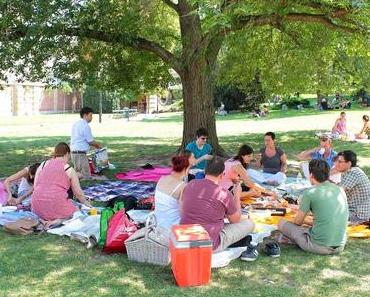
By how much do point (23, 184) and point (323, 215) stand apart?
5210 millimetres

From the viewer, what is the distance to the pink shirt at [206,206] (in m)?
5.79

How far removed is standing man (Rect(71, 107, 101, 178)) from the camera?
1152cm

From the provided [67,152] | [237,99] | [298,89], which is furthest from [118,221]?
[237,99]

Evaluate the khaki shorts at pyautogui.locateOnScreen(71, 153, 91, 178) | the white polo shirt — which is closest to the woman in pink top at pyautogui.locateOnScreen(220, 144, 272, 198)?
the white polo shirt

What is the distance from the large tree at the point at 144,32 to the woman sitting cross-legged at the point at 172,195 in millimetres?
2118

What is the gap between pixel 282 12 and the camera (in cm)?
884

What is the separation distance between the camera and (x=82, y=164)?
1181 cm

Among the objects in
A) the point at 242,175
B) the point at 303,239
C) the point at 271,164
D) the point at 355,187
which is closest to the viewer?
the point at 303,239

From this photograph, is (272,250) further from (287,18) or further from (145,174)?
(145,174)

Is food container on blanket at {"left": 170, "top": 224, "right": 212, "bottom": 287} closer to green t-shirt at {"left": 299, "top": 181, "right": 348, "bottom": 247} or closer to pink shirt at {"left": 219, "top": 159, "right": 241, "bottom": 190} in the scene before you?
green t-shirt at {"left": 299, "top": 181, "right": 348, "bottom": 247}

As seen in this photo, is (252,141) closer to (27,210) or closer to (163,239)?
(27,210)

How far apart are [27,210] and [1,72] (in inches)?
218

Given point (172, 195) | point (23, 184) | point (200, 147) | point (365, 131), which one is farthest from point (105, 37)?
point (365, 131)

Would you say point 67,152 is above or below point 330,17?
below
